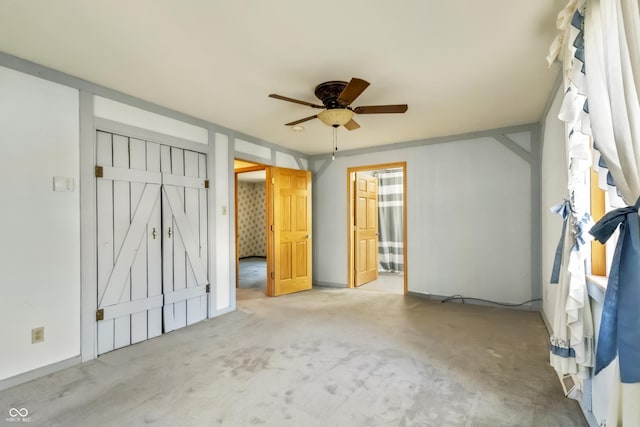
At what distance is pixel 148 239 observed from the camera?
10.6ft

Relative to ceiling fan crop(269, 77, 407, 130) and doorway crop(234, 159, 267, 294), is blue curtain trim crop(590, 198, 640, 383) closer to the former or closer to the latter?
ceiling fan crop(269, 77, 407, 130)

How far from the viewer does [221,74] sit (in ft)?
8.65

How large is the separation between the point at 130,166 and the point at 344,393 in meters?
2.86

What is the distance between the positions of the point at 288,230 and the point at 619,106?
14.2 ft

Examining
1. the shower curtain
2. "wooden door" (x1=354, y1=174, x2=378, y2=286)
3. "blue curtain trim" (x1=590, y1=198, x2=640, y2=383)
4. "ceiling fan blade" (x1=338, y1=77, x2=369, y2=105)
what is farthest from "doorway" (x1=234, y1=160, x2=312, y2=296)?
"blue curtain trim" (x1=590, y1=198, x2=640, y2=383)

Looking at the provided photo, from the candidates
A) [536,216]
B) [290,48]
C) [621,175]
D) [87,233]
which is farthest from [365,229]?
[621,175]

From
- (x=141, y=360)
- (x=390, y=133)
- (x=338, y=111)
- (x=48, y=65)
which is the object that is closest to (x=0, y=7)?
(x=48, y=65)

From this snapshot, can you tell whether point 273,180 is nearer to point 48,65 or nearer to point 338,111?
point 338,111

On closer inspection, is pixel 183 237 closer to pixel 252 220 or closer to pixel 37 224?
pixel 37 224

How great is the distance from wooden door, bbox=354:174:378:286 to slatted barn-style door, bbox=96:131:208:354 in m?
2.75

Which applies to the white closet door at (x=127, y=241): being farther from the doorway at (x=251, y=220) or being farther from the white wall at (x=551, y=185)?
the doorway at (x=251, y=220)

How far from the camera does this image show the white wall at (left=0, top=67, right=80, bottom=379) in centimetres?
229

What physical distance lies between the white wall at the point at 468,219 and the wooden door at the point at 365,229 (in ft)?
2.25

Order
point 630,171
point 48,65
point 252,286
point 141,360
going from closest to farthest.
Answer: point 630,171 → point 48,65 → point 141,360 → point 252,286
